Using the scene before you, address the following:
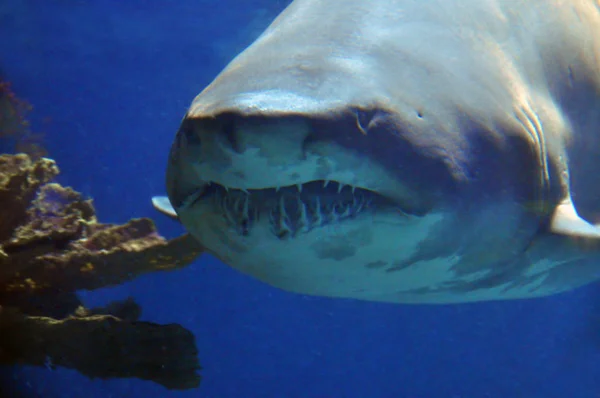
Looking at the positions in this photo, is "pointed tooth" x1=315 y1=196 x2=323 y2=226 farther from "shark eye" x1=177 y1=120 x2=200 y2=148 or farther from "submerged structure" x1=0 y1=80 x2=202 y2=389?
"submerged structure" x1=0 y1=80 x2=202 y2=389

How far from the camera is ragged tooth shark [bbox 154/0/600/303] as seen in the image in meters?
1.90

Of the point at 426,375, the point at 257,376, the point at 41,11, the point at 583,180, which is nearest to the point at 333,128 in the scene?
the point at 583,180

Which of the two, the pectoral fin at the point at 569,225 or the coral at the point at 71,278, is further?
the coral at the point at 71,278

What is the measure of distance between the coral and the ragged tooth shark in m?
1.45

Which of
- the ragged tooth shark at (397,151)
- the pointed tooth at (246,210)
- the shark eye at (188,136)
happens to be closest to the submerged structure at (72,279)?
the ragged tooth shark at (397,151)

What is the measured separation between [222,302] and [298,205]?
33.8 ft

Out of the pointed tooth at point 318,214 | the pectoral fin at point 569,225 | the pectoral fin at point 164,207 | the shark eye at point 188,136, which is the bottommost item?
the pectoral fin at point 569,225

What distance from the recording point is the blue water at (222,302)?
469 inches

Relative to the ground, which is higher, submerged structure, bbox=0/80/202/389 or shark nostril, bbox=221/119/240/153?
shark nostril, bbox=221/119/240/153

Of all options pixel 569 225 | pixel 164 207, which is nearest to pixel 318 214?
pixel 569 225

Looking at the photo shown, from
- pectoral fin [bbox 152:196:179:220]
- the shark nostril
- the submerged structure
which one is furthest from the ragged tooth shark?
the submerged structure

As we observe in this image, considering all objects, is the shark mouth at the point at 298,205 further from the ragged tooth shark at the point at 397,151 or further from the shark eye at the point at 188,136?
the shark eye at the point at 188,136

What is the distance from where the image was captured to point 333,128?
6.09 ft

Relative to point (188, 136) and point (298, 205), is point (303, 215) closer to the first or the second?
point (298, 205)
